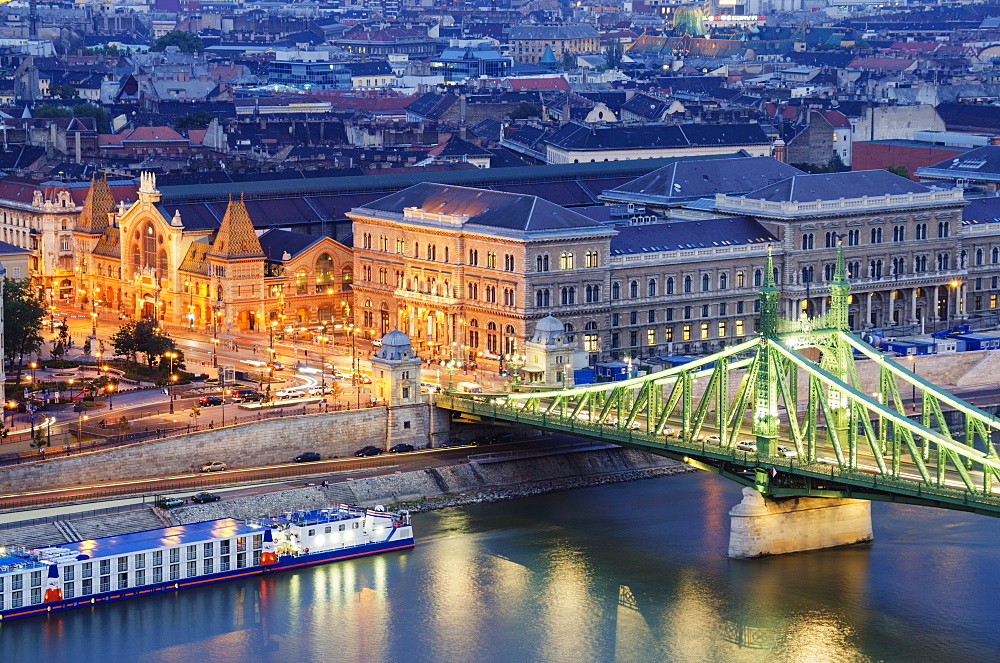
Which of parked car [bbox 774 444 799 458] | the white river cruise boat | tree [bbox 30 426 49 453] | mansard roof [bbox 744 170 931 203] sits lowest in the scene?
the white river cruise boat

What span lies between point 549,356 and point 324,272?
28.9m

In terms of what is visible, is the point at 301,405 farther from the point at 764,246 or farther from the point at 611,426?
the point at 764,246

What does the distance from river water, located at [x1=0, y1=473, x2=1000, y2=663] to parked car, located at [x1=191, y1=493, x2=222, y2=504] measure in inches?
268

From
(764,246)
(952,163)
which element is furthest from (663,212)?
(952,163)

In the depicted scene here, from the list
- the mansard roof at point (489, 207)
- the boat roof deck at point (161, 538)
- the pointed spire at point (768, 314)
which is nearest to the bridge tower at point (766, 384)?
the pointed spire at point (768, 314)

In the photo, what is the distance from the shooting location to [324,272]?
15200 cm

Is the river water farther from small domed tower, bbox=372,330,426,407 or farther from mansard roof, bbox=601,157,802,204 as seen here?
mansard roof, bbox=601,157,802,204

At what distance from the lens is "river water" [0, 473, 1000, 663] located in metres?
91.5

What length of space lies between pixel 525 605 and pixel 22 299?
5144 centimetres

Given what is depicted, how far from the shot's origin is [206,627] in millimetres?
94500

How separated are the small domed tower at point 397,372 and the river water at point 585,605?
12.2 meters

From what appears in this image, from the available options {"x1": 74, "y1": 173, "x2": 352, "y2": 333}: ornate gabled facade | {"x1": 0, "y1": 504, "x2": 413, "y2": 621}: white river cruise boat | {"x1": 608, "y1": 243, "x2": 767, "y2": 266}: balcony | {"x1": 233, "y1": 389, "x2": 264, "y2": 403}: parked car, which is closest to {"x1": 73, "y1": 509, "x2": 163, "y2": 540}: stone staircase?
{"x1": 0, "y1": 504, "x2": 413, "y2": 621}: white river cruise boat

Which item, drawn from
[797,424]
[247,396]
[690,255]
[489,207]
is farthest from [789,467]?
[489,207]

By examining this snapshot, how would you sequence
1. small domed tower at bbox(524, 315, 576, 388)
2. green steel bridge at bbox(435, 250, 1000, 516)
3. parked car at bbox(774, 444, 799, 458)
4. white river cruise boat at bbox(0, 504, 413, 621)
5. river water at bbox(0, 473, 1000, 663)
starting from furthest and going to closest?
1. small domed tower at bbox(524, 315, 576, 388)
2. parked car at bbox(774, 444, 799, 458)
3. green steel bridge at bbox(435, 250, 1000, 516)
4. white river cruise boat at bbox(0, 504, 413, 621)
5. river water at bbox(0, 473, 1000, 663)
